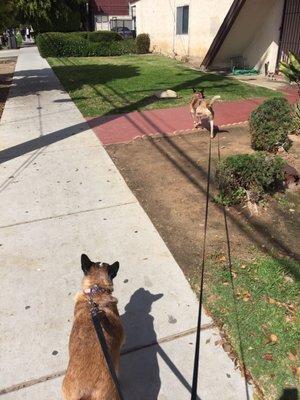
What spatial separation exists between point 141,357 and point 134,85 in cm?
1342

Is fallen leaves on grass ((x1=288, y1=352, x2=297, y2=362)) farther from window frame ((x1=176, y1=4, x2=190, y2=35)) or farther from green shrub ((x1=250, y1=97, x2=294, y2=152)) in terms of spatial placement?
window frame ((x1=176, y1=4, x2=190, y2=35))

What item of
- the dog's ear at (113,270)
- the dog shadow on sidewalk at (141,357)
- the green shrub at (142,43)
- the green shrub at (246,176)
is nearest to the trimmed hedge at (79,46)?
the green shrub at (142,43)

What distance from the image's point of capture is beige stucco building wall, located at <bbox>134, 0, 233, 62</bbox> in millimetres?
19234

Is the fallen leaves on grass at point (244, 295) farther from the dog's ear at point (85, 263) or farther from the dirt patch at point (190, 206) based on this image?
the dog's ear at point (85, 263)

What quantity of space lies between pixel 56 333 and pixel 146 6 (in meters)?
29.6

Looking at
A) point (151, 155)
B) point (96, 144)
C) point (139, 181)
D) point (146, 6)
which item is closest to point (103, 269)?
point (139, 181)

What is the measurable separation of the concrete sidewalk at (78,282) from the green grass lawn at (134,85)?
4.77 metres

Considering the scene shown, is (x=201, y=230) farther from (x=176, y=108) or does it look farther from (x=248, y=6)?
(x=248, y=6)

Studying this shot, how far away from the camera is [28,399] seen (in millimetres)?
3039

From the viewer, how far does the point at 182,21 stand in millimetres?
22844

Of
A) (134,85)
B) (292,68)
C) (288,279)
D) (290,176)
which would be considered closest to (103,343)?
(288,279)

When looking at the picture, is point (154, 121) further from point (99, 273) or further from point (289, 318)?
point (99, 273)

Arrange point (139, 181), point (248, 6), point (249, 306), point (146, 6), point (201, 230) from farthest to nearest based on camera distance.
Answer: point (146, 6), point (248, 6), point (139, 181), point (201, 230), point (249, 306)

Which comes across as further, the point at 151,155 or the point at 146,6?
the point at 146,6
